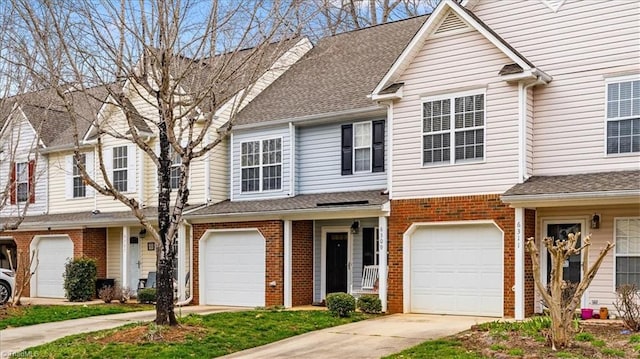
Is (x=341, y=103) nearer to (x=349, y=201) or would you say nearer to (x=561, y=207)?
(x=349, y=201)

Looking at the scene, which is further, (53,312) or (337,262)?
(337,262)

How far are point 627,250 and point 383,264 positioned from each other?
570 centimetres

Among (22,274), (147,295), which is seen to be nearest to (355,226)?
(147,295)

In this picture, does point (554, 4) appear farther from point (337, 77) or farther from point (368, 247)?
point (368, 247)

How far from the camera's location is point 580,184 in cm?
1520

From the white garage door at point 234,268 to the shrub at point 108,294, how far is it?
3338 millimetres

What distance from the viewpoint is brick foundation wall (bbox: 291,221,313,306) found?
20.4m

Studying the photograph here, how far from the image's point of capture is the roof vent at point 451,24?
57.2 feet

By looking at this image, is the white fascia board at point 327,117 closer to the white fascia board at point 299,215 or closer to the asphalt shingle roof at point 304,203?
the asphalt shingle roof at point 304,203

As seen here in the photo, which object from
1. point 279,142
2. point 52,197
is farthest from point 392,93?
point 52,197

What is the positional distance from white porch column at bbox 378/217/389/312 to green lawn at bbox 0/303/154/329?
6929mm

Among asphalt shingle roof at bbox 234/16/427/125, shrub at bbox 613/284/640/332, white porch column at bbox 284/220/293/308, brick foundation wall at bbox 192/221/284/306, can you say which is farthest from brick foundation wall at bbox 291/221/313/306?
shrub at bbox 613/284/640/332

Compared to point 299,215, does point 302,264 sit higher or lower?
lower

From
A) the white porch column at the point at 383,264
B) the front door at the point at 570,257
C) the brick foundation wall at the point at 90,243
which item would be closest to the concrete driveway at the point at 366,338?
the white porch column at the point at 383,264
